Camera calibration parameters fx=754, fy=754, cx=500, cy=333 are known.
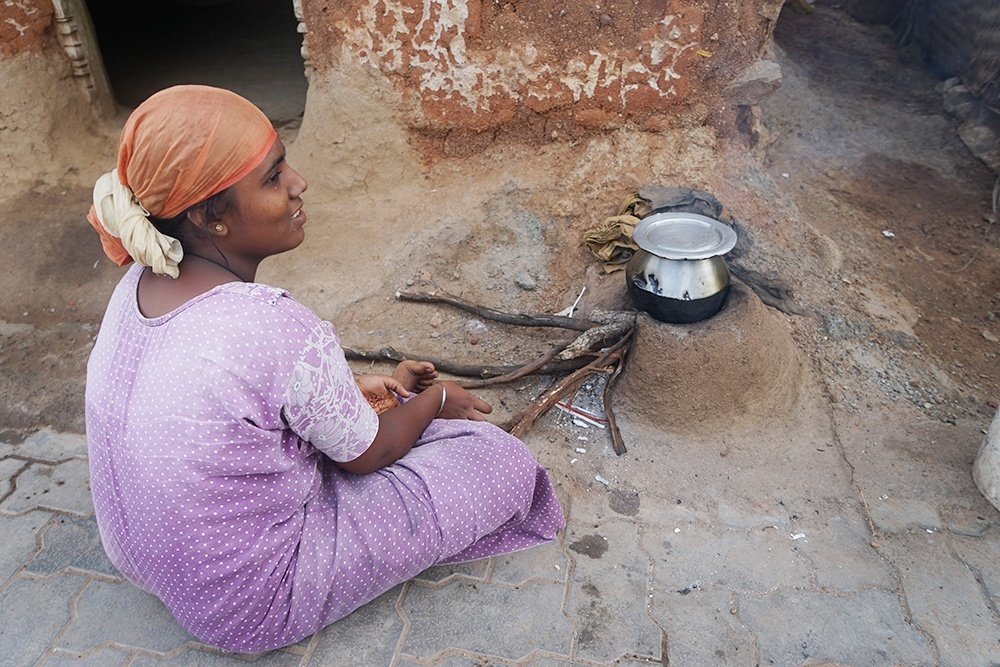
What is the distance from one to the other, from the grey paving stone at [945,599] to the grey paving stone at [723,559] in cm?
31

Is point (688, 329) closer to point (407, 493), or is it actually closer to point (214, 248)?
point (407, 493)

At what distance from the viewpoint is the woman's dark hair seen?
170 centimetres

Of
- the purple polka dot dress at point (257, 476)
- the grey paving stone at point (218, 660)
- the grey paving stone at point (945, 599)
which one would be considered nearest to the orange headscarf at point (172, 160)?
the purple polka dot dress at point (257, 476)

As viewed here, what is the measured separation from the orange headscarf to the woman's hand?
3.13ft

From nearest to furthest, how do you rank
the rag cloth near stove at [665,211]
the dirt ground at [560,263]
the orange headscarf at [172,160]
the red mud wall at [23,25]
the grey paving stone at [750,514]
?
the orange headscarf at [172,160] → the grey paving stone at [750,514] → the dirt ground at [560,263] → the rag cloth near stove at [665,211] → the red mud wall at [23,25]

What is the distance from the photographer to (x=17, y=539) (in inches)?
97.3

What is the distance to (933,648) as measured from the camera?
211cm

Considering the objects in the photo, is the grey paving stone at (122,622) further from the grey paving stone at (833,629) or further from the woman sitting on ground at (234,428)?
the grey paving stone at (833,629)

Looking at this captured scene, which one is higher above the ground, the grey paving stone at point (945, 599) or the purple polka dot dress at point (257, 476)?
the purple polka dot dress at point (257, 476)

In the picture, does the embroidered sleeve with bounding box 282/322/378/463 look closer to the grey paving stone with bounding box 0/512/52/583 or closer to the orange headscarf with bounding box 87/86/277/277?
the orange headscarf with bounding box 87/86/277/277

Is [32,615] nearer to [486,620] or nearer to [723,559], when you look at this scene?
[486,620]

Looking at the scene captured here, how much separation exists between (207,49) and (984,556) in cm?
607

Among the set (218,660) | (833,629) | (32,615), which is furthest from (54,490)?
(833,629)

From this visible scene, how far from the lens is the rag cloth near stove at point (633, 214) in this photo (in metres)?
3.42
